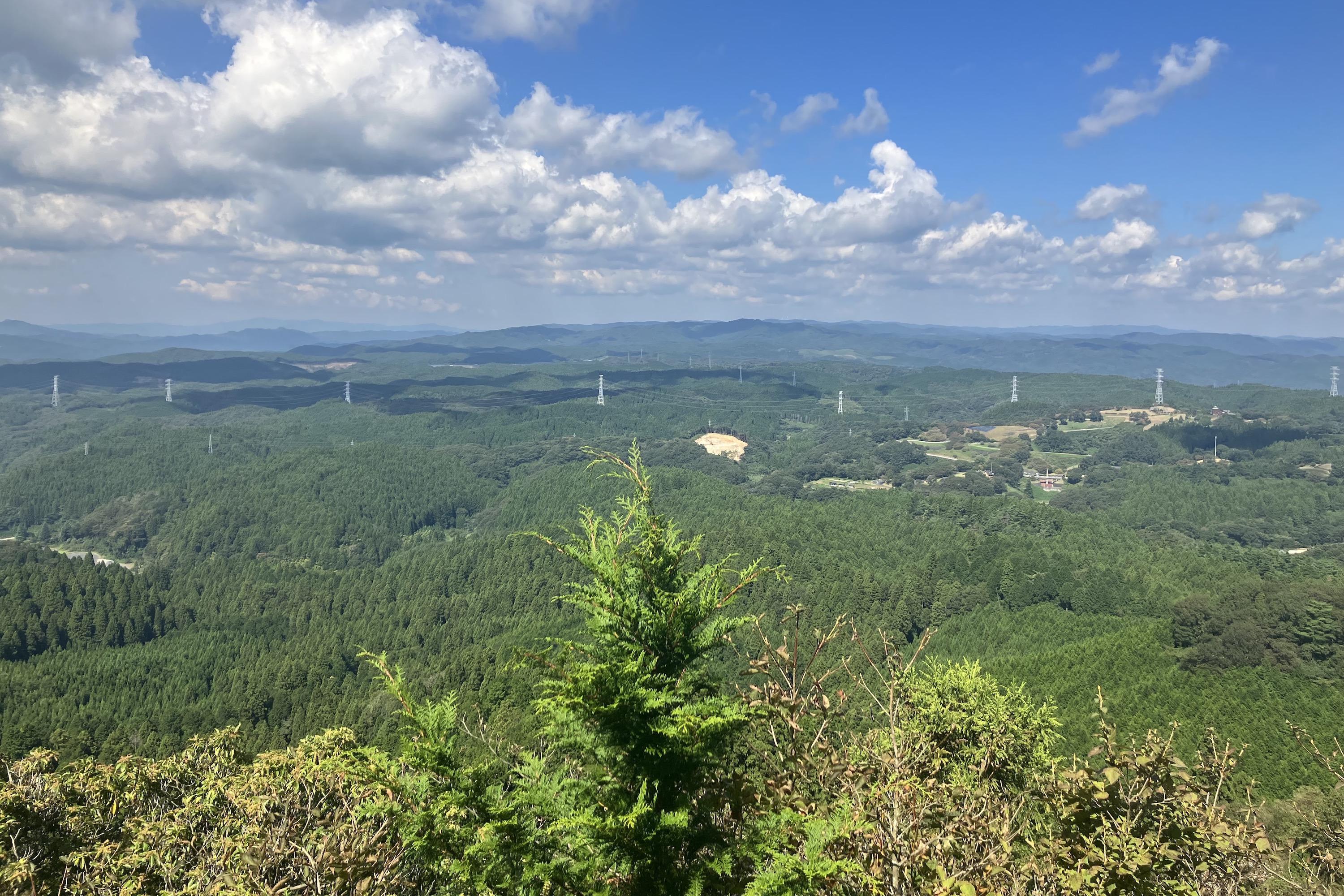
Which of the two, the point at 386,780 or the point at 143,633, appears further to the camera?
the point at 143,633

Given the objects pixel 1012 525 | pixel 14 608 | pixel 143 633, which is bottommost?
pixel 143 633

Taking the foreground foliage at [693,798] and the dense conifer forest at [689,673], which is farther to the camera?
the dense conifer forest at [689,673]

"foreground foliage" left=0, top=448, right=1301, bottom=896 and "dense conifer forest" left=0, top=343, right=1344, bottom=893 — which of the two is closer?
"foreground foliage" left=0, top=448, right=1301, bottom=896

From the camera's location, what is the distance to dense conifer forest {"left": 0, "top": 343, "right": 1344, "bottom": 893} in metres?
10.9

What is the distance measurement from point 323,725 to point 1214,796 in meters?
75.5

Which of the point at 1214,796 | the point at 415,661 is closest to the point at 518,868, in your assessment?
the point at 1214,796

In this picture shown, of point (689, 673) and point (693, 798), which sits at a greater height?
point (689, 673)

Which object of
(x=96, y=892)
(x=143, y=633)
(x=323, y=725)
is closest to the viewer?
(x=96, y=892)

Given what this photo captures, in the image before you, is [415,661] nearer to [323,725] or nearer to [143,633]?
[323,725]

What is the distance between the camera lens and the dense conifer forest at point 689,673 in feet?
35.8

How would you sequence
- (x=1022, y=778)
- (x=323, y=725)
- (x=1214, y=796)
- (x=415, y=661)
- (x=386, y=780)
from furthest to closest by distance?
(x=415, y=661) → (x=323, y=725) → (x=1022, y=778) → (x=1214, y=796) → (x=386, y=780)

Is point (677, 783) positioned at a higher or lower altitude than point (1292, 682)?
higher

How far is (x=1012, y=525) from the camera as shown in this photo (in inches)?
5153

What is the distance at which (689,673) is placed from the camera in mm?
11625
